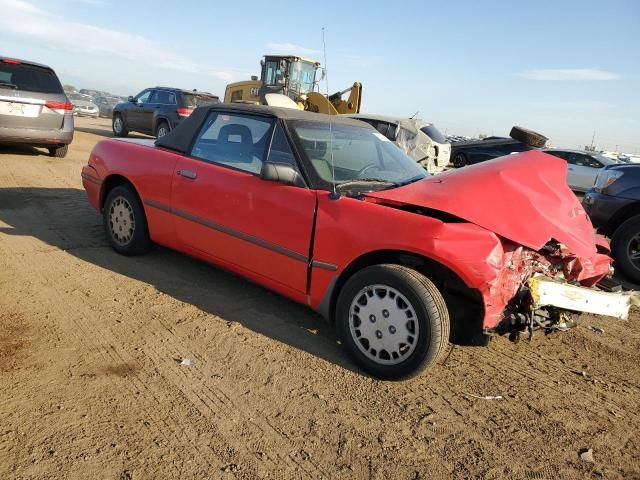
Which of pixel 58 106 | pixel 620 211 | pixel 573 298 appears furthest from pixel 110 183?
pixel 620 211

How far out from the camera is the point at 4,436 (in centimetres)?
230

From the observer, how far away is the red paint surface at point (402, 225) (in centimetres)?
293

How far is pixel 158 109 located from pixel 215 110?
12510 mm

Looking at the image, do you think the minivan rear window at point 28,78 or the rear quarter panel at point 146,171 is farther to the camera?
the minivan rear window at point 28,78

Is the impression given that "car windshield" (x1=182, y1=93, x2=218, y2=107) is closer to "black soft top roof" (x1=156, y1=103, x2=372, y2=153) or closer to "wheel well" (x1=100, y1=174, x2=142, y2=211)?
"wheel well" (x1=100, y1=174, x2=142, y2=211)

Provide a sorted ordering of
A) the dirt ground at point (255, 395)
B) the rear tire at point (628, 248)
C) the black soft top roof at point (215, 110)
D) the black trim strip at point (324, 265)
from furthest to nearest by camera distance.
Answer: the rear tire at point (628, 248) < the black soft top roof at point (215, 110) < the black trim strip at point (324, 265) < the dirt ground at point (255, 395)

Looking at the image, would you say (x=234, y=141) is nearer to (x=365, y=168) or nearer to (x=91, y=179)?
(x=365, y=168)

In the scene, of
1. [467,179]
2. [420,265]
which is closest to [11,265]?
[420,265]

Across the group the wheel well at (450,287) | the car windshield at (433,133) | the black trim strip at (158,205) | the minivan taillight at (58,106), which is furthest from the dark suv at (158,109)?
the wheel well at (450,287)

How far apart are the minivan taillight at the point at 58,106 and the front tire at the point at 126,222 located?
5363mm

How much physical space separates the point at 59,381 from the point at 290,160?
6.65ft

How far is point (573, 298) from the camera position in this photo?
10.3 ft

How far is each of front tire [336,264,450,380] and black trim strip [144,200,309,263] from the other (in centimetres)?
48

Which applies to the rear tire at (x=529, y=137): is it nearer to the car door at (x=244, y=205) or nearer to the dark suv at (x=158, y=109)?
the car door at (x=244, y=205)
